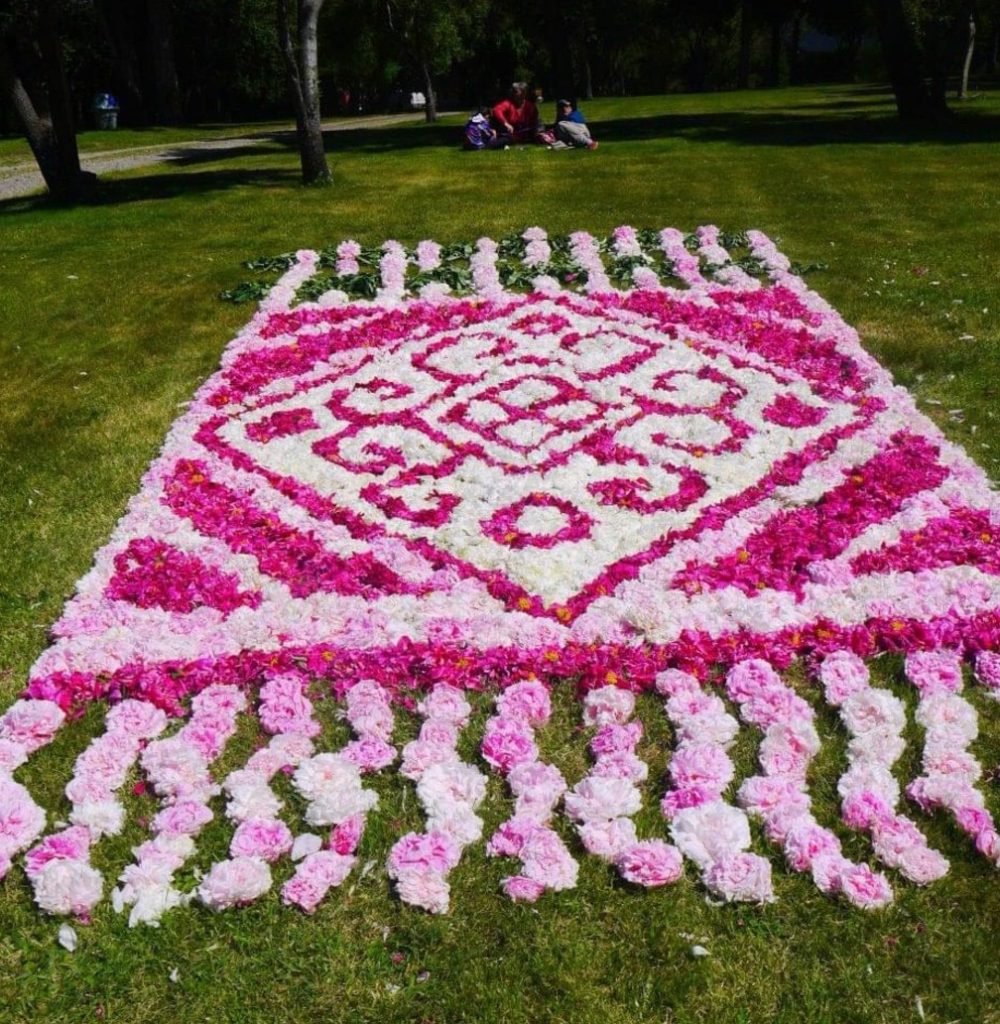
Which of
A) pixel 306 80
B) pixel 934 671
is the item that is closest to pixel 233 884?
pixel 934 671

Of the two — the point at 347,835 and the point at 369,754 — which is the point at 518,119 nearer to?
the point at 369,754

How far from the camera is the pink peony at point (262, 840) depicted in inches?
176

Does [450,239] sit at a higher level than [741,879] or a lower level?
higher

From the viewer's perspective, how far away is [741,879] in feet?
13.7

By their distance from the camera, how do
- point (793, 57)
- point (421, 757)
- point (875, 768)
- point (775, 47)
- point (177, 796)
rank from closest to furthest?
1. point (875, 768)
2. point (177, 796)
3. point (421, 757)
4. point (775, 47)
5. point (793, 57)

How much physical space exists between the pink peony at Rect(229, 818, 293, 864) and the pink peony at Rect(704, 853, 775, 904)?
197 centimetres

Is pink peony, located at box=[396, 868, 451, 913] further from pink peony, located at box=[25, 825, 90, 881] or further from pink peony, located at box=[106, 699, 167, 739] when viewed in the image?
pink peony, located at box=[106, 699, 167, 739]

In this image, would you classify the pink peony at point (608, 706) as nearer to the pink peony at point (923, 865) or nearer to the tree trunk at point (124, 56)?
the pink peony at point (923, 865)

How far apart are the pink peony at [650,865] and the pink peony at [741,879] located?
0.15 metres

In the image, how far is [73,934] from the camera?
13.6 feet

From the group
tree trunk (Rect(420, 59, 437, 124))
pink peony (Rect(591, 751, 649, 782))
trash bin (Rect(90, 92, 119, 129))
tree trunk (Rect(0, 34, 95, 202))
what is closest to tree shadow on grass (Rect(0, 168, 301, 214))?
tree trunk (Rect(0, 34, 95, 202))

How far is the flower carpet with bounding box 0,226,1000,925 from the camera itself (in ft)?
14.7

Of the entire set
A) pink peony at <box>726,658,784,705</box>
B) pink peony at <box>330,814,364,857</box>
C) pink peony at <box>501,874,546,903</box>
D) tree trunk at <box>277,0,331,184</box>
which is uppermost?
tree trunk at <box>277,0,331,184</box>

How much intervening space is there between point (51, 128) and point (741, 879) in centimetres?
2065
